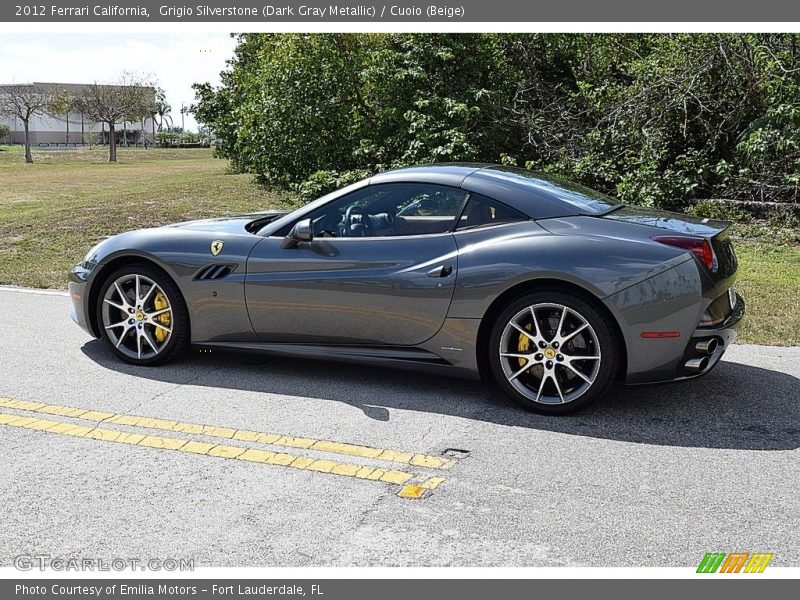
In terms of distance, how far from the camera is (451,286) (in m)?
5.25

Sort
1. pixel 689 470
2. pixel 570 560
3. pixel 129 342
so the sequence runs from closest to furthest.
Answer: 1. pixel 570 560
2. pixel 689 470
3. pixel 129 342

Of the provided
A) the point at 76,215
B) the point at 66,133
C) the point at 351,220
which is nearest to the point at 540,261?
the point at 351,220

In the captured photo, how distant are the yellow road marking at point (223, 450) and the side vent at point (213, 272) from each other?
1.36 meters

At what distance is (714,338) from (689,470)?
99 cm

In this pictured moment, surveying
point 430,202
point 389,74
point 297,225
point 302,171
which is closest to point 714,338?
point 430,202

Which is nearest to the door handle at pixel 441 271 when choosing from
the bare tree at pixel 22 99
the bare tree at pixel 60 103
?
the bare tree at pixel 22 99

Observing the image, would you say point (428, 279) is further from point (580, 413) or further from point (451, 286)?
point (580, 413)

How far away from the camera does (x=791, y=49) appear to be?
13023mm

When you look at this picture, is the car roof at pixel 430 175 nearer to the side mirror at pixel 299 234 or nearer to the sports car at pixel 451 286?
the sports car at pixel 451 286

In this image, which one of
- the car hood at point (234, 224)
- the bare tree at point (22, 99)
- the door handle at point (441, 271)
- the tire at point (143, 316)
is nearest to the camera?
the door handle at point (441, 271)

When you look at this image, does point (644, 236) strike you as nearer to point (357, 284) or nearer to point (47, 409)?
point (357, 284)

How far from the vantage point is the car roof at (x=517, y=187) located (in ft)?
17.6

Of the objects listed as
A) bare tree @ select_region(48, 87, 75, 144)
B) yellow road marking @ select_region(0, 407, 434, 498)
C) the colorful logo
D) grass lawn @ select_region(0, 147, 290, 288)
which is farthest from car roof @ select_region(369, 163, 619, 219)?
bare tree @ select_region(48, 87, 75, 144)

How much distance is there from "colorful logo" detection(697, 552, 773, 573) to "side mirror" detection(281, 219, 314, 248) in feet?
10.2
